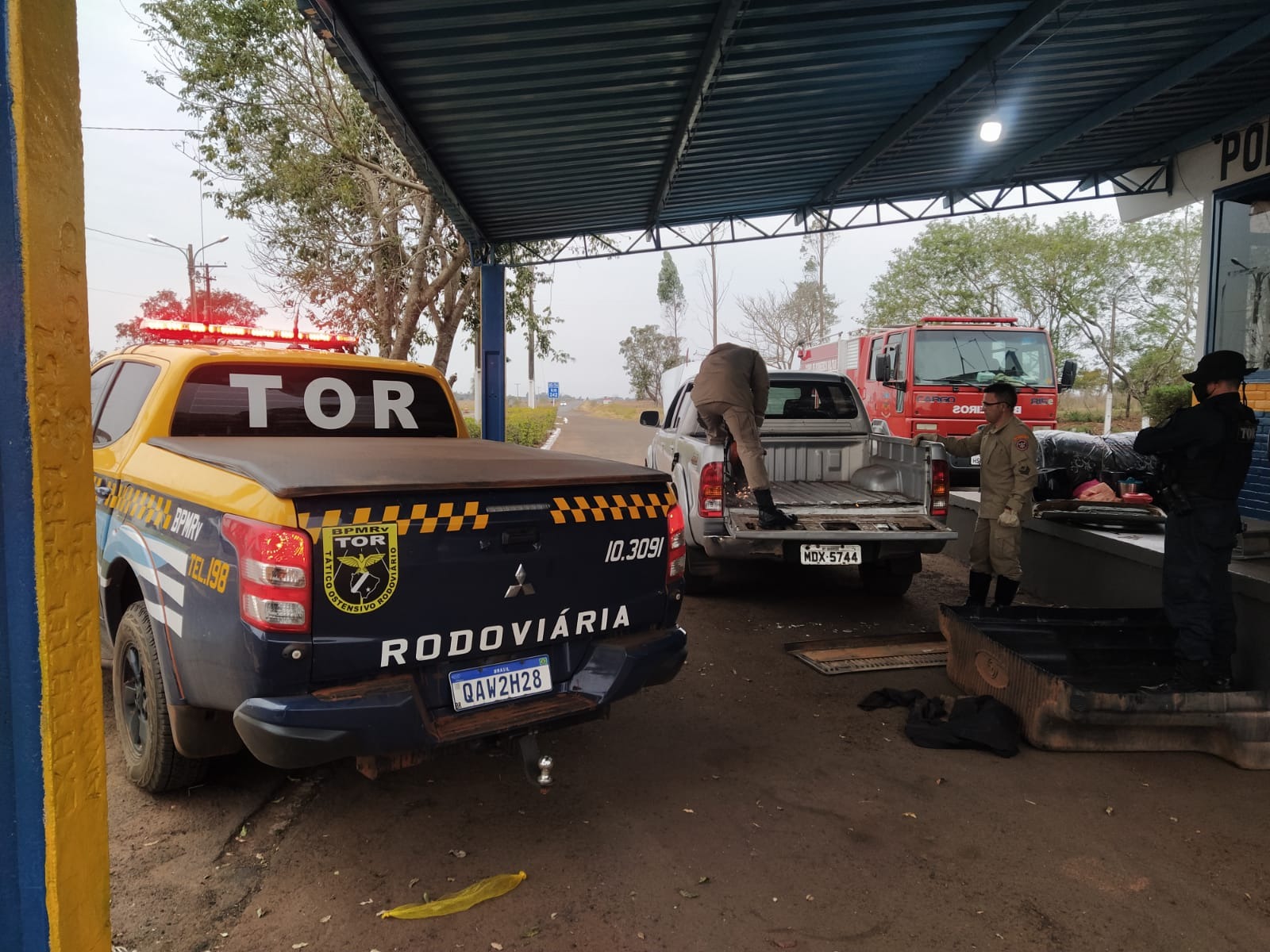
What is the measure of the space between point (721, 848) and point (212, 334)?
380 centimetres

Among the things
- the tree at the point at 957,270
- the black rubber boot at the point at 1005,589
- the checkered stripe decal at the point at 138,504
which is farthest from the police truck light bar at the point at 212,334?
the tree at the point at 957,270

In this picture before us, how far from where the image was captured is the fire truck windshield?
11859mm

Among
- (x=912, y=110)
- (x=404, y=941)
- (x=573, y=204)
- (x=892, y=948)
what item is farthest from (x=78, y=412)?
(x=573, y=204)

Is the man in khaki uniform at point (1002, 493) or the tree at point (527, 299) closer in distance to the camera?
the man in khaki uniform at point (1002, 493)

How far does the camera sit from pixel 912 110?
805 centimetres

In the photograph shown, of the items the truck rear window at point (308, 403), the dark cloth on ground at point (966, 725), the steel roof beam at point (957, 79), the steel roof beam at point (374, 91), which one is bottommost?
the dark cloth on ground at point (966, 725)

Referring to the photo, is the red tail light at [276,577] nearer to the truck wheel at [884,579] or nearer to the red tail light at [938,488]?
the red tail light at [938,488]

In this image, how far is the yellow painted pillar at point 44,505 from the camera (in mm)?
1303

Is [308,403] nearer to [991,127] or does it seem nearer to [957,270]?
[991,127]

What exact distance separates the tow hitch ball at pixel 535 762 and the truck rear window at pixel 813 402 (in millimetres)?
4963

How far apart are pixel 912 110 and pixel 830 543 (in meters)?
4.77

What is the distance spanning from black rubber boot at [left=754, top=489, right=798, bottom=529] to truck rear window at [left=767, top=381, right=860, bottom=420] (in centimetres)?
175

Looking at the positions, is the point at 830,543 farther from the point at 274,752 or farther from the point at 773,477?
the point at 274,752

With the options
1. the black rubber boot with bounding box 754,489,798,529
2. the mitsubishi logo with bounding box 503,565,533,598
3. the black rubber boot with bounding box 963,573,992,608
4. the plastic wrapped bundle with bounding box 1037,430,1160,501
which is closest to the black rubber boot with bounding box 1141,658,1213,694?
the black rubber boot with bounding box 963,573,992,608
